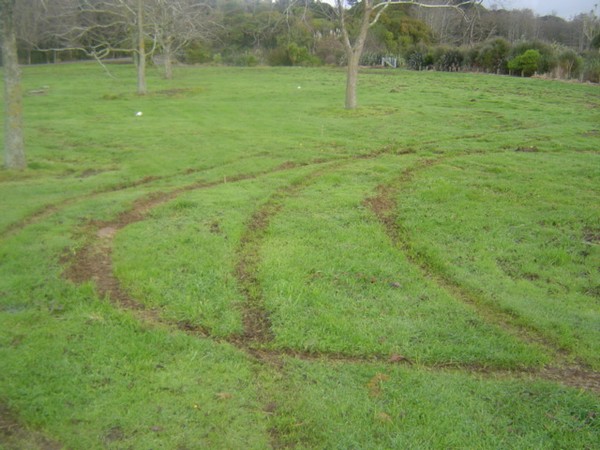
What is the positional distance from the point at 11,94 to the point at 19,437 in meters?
9.85

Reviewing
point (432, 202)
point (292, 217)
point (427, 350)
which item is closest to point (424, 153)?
point (432, 202)

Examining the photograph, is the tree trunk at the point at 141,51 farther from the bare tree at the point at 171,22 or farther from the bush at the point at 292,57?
the bush at the point at 292,57

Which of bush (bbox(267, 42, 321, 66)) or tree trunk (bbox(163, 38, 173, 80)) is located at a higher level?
bush (bbox(267, 42, 321, 66))

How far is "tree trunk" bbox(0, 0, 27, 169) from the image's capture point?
1134cm

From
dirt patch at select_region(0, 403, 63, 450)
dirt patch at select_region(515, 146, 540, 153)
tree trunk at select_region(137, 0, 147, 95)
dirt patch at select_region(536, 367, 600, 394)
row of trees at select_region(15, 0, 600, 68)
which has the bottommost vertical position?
dirt patch at select_region(0, 403, 63, 450)

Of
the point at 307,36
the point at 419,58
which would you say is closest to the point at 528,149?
the point at 419,58

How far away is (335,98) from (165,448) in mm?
22020

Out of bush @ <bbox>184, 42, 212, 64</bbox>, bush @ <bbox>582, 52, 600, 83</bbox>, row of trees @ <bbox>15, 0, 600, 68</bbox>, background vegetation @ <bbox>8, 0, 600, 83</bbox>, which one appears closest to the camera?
bush @ <bbox>582, 52, 600, 83</bbox>

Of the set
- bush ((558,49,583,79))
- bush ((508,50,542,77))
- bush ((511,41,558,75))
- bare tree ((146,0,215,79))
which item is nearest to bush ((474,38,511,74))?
bush ((511,41,558,75))

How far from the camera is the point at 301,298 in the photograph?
6.20 meters

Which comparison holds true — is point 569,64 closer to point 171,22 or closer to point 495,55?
point 495,55

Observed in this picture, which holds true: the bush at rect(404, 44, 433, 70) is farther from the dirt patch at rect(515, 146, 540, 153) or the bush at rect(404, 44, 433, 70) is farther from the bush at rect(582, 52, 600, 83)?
the dirt patch at rect(515, 146, 540, 153)

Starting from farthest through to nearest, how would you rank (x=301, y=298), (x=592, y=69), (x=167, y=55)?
(x=167, y=55)
(x=592, y=69)
(x=301, y=298)

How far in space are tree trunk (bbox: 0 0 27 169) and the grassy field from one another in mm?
444
